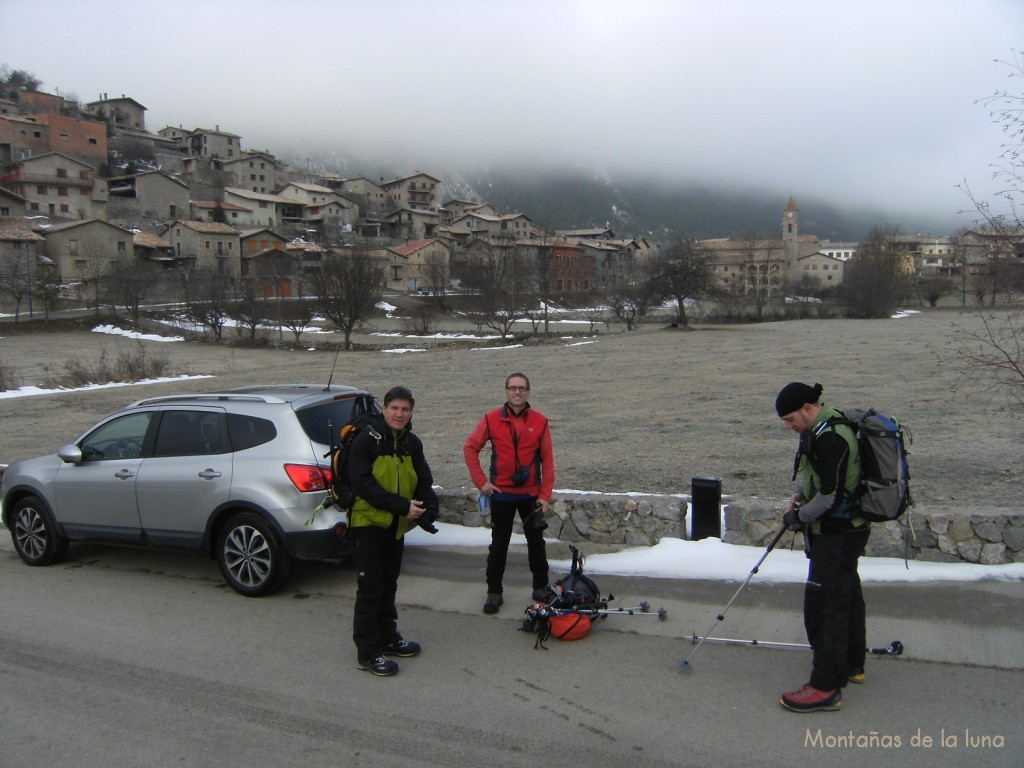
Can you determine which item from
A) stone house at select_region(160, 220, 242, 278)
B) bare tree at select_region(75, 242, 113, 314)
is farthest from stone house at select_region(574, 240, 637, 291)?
bare tree at select_region(75, 242, 113, 314)

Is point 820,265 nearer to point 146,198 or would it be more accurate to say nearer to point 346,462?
point 146,198

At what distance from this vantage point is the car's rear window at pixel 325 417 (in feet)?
19.5

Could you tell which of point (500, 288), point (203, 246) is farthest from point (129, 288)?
point (500, 288)

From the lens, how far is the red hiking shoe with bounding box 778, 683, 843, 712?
3844mm

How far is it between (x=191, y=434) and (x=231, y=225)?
10404 cm

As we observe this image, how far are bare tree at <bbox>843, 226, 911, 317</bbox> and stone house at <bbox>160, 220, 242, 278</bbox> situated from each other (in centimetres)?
6645

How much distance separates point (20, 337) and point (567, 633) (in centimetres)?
5475

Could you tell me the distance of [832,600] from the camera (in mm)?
3908

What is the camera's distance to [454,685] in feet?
14.1

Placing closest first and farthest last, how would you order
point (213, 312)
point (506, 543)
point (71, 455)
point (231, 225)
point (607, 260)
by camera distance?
point (506, 543), point (71, 455), point (213, 312), point (231, 225), point (607, 260)

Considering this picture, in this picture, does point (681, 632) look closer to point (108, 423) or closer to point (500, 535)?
point (500, 535)

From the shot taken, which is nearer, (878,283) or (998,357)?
(998,357)

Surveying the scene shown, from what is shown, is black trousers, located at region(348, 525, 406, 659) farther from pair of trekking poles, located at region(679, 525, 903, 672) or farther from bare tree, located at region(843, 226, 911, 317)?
bare tree, located at region(843, 226, 911, 317)

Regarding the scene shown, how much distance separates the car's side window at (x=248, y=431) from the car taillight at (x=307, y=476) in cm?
37
